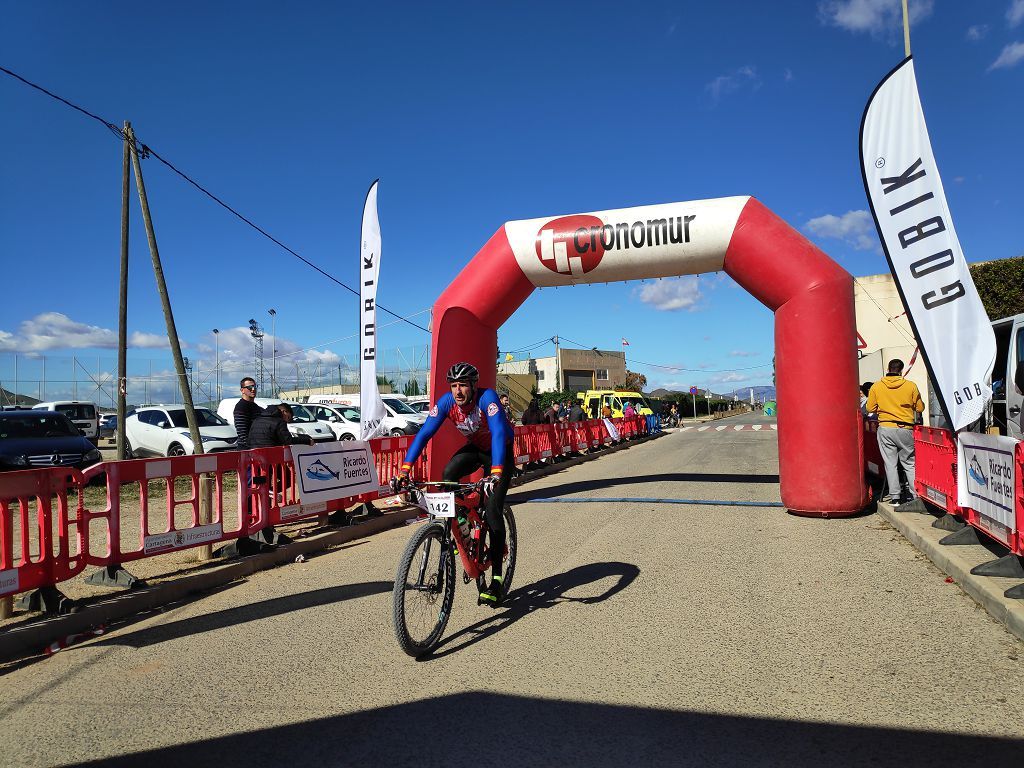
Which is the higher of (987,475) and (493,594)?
(987,475)

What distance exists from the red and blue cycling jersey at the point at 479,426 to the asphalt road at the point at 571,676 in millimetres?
1234

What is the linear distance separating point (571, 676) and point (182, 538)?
437 cm

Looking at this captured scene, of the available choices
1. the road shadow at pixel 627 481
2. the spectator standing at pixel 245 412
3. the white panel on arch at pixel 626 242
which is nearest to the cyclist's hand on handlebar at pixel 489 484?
the spectator standing at pixel 245 412

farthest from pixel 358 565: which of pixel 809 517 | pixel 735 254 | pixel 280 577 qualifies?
pixel 735 254

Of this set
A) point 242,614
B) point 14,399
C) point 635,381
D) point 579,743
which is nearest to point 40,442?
point 242,614

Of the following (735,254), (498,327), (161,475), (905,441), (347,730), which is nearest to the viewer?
(347,730)

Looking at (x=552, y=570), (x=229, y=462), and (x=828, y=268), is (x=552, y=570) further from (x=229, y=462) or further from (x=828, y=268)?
(x=828, y=268)

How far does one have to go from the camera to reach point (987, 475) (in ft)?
18.5

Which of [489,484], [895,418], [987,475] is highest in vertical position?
[895,418]

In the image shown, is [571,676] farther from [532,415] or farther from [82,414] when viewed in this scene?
[82,414]

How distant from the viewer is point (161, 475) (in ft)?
21.4

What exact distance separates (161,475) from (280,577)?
147 centimetres

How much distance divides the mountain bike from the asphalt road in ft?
0.67

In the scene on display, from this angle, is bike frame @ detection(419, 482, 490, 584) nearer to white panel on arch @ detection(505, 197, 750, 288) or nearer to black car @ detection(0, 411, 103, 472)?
white panel on arch @ detection(505, 197, 750, 288)
